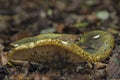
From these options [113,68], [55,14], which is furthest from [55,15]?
[113,68]

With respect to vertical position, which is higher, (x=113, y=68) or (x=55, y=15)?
(x=55, y=15)

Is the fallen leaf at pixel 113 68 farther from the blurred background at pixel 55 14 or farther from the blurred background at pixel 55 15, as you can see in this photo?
the blurred background at pixel 55 14

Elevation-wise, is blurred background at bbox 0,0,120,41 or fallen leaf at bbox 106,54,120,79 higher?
blurred background at bbox 0,0,120,41

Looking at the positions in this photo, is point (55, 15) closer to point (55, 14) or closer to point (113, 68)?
point (55, 14)

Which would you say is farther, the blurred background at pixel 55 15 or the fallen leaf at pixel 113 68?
the blurred background at pixel 55 15

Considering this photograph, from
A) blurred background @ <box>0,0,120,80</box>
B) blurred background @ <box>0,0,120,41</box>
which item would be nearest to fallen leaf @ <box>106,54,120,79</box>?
blurred background @ <box>0,0,120,80</box>

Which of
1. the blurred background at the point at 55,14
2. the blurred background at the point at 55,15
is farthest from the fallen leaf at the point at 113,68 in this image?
the blurred background at the point at 55,14

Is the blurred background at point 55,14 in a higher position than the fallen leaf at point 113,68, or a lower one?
higher

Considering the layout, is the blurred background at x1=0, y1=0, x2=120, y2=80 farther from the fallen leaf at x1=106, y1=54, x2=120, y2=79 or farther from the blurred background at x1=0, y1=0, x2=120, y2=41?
the fallen leaf at x1=106, y1=54, x2=120, y2=79

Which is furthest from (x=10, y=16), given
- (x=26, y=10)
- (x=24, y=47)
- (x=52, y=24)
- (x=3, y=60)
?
(x=24, y=47)

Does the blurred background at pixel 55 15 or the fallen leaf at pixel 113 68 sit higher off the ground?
the blurred background at pixel 55 15

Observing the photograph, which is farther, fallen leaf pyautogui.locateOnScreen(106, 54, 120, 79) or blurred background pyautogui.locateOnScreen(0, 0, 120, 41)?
blurred background pyautogui.locateOnScreen(0, 0, 120, 41)

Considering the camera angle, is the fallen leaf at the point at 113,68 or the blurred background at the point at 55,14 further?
the blurred background at the point at 55,14
